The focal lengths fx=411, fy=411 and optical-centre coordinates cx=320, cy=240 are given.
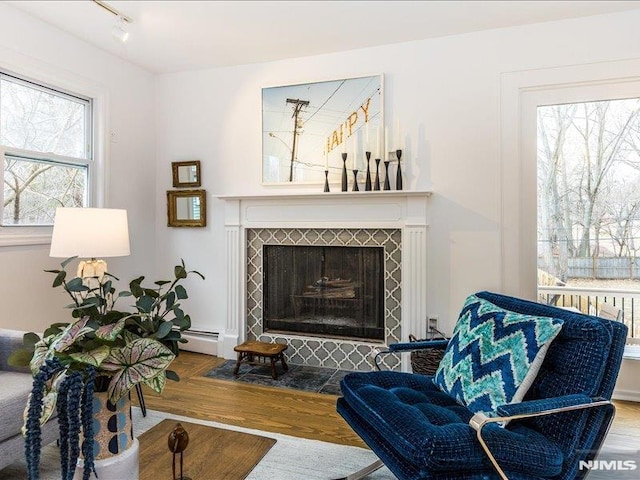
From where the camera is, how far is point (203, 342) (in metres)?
3.78

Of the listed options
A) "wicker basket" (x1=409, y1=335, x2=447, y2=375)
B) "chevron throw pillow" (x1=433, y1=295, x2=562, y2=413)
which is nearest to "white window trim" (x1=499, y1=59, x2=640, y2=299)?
"wicker basket" (x1=409, y1=335, x2=447, y2=375)

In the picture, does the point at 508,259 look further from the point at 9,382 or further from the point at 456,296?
the point at 9,382

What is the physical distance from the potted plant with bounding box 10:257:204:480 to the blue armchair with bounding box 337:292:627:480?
0.82 meters

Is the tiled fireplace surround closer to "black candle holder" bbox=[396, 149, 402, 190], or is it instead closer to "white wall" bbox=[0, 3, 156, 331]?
"black candle holder" bbox=[396, 149, 402, 190]

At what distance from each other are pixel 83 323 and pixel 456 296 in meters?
2.64

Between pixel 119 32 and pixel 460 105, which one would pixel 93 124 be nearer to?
pixel 119 32

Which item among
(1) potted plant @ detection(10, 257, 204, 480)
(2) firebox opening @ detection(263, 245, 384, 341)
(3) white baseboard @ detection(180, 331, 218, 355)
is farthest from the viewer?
(3) white baseboard @ detection(180, 331, 218, 355)

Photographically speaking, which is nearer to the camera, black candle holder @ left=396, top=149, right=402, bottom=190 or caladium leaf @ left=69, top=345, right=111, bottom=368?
caladium leaf @ left=69, top=345, right=111, bottom=368

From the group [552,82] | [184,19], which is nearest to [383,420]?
[552,82]

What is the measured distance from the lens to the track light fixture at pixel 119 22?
2.69 metres

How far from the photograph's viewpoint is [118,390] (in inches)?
43.0

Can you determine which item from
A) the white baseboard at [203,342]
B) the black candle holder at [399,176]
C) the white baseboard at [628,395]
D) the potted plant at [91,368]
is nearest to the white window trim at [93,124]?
the white baseboard at [203,342]

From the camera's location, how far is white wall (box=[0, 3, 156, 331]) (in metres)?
2.78

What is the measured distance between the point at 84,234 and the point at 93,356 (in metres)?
1.80
